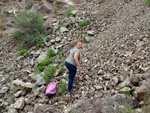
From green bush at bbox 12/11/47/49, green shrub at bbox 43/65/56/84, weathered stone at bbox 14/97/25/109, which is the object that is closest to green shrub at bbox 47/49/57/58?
green shrub at bbox 43/65/56/84

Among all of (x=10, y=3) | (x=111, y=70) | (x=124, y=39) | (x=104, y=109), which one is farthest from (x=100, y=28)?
(x=10, y=3)

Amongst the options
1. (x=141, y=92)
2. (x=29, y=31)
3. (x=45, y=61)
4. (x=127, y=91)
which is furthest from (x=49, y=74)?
(x=29, y=31)

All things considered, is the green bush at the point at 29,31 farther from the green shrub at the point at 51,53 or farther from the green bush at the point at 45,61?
the green bush at the point at 45,61

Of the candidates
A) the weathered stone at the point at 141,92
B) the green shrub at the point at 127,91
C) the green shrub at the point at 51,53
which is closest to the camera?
the weathered stone at the point at 141,92

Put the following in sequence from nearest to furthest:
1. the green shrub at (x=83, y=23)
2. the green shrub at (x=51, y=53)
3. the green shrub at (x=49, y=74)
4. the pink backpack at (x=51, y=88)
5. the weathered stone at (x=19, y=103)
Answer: the weathered stone at (x=19, y=103)
the pink backpack at (x=51, y=88)
the green shrub at (x=49, y=74)
the green shrub at (x=51, y=53)
the green shrub at (x=83, y=23)

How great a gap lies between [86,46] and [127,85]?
2.70 meters

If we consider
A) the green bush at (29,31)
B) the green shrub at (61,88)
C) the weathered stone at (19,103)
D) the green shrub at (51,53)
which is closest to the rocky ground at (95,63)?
the weathered stone at (19,103)

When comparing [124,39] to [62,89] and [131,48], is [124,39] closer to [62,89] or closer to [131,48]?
[131,48]

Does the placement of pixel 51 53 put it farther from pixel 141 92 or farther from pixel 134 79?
pixel 141 92

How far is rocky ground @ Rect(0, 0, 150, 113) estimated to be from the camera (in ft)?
11.6

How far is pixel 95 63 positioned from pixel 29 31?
160 inches

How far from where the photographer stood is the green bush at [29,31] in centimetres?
716

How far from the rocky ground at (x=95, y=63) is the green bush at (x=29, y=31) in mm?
437

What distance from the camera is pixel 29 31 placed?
7387 millimetres
